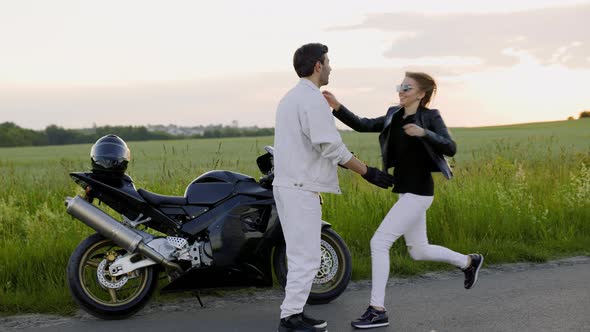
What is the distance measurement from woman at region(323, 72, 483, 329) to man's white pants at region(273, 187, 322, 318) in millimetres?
656

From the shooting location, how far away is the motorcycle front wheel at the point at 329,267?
6.52 m

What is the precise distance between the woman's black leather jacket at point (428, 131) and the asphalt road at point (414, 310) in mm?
1156

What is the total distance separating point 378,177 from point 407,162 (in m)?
0.57

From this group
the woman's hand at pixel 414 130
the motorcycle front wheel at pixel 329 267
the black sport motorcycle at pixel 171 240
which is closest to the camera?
the woman's hand at pixel 414 130

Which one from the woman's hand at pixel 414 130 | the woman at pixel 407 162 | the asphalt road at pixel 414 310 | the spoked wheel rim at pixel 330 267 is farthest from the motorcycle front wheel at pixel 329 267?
the woman's hand at pixel 414 130

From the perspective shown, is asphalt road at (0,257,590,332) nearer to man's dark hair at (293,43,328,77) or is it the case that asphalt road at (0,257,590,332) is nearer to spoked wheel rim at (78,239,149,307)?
spoked wheel rim at (78,239,149,307)

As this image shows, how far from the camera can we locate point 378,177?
5453 mm

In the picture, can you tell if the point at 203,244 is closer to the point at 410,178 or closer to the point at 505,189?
the point at 410,178

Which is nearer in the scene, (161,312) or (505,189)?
(161,312)

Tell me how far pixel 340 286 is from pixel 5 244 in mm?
3607

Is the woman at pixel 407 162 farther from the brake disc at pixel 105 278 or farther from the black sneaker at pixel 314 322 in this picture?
the brake disc at pixel 105 278

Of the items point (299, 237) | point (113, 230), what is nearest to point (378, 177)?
point (299, 237)

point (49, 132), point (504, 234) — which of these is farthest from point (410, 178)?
point (49, 132)

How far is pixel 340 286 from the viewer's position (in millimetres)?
6527
